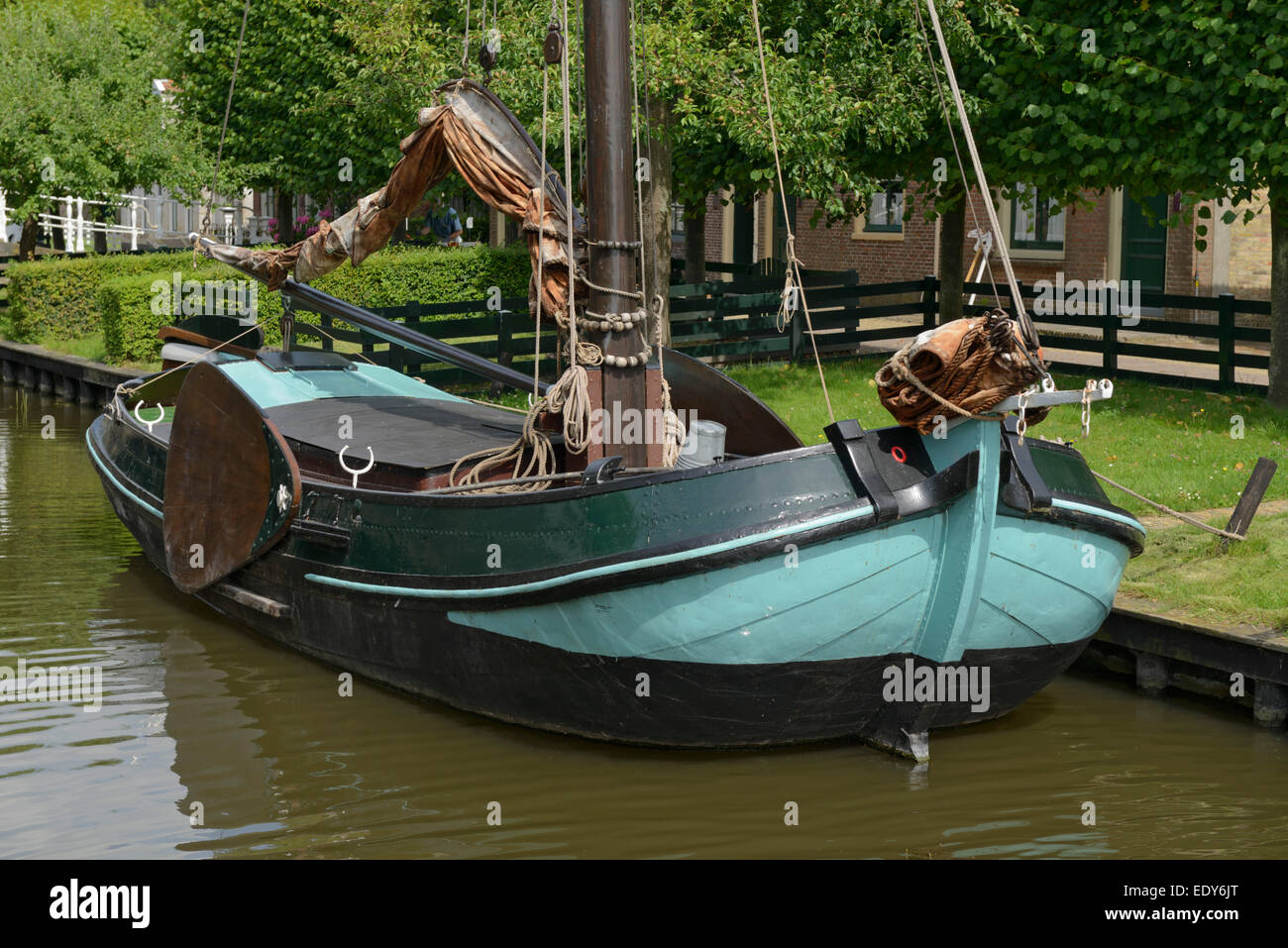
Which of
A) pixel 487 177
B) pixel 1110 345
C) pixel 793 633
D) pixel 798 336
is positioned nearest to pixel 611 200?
pixel 487 177

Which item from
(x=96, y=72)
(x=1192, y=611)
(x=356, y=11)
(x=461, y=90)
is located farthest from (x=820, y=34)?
(x=96, y=72)

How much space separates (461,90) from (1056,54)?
8.38 m

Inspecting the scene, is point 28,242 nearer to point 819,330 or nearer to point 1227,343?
point 819,330

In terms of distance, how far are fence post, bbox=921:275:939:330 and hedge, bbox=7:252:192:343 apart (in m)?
10.7

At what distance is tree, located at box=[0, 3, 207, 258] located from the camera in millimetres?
24500

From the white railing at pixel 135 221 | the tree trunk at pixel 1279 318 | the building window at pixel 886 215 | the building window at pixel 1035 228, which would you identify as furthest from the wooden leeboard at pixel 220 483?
the building window at pixel 886 215

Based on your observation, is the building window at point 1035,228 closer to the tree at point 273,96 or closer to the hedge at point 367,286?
the hedge at point 367,286

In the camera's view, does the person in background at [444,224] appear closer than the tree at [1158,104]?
No

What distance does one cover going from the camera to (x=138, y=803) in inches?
292

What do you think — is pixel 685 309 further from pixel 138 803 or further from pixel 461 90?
pixel 138 803

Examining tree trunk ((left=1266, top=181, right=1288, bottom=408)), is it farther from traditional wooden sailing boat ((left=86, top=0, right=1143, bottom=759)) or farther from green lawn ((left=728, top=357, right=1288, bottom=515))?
traditional wooden sailing boat ((left=86, top=0, right=1143, bottom=759))

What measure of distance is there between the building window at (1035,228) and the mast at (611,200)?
52.3 ft

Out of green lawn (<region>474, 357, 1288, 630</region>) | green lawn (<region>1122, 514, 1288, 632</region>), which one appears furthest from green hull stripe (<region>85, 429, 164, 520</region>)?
green lawn (<region>1122, 514, 1288, 632</region>)

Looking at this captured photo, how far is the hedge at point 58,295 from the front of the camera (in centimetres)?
2283
